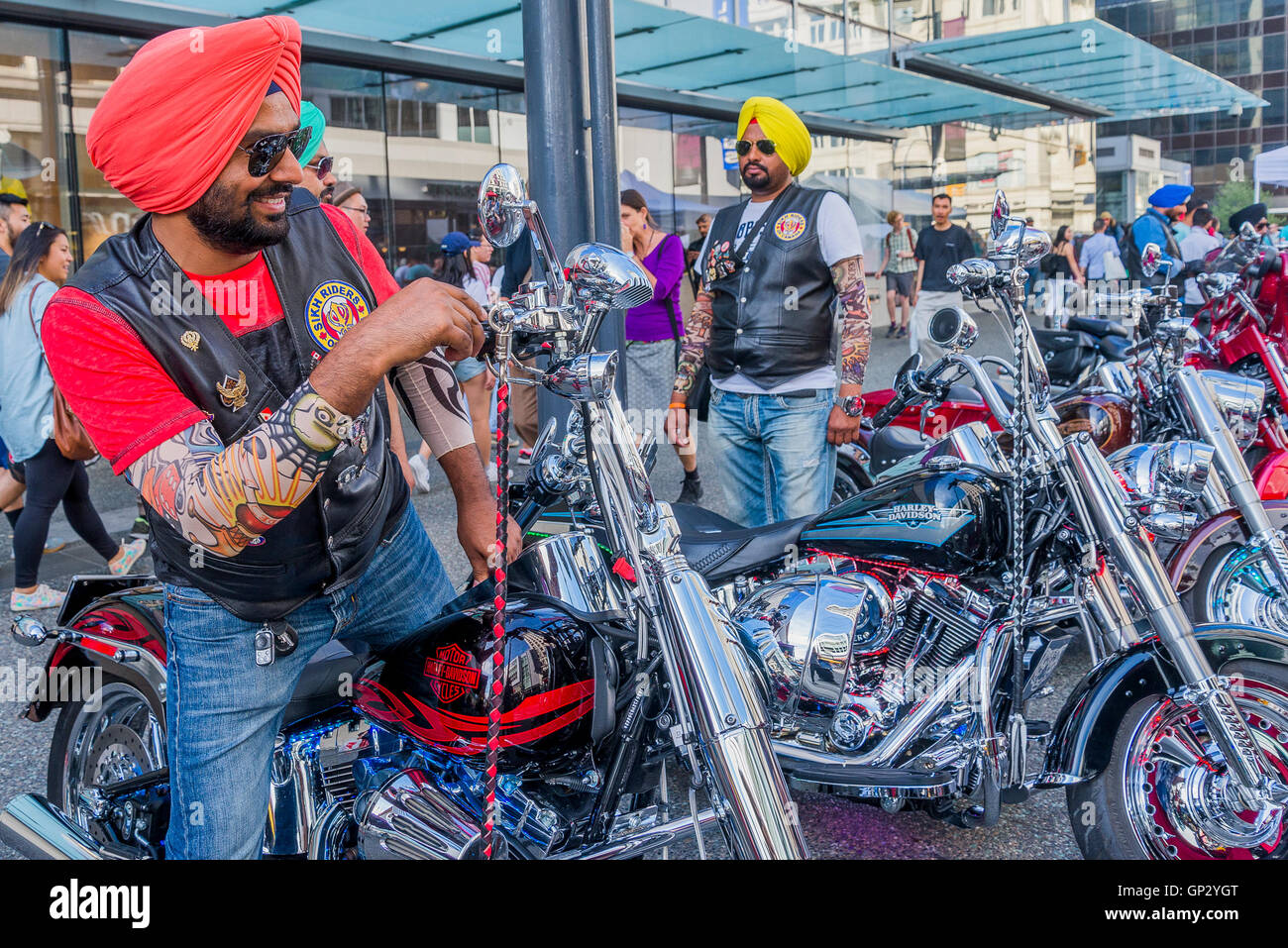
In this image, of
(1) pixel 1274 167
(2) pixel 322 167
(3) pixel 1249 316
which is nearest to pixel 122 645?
(2) pixel 322 167

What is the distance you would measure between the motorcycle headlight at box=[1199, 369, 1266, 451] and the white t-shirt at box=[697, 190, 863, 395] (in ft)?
4.66

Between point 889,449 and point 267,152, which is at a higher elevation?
point 267,152

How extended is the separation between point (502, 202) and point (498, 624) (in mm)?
656

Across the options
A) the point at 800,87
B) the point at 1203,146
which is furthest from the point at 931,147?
the point at 1203,146

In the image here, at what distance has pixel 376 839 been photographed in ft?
6.36

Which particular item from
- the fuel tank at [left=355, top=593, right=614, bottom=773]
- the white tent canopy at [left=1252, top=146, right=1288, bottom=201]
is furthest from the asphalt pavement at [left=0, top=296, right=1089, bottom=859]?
the white tent canopy at [left=1252, top=146, right=1288, bottom=201]

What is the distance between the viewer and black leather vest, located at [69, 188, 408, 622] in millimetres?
1636

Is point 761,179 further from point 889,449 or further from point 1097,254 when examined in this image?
point 1097,254

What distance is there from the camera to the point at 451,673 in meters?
1.95

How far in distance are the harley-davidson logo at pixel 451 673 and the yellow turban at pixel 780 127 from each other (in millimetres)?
2427

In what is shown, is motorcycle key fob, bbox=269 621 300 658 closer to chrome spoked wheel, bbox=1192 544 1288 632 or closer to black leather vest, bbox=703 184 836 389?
black leather vest, bbox=703 184 836 389

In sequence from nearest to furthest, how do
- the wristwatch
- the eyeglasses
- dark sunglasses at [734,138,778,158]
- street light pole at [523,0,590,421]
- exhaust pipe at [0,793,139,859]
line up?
exhaust pipe at [0,793,139,859]
the wristwatch
dark sunglasses at [734,138,778,158]
the eyeglasses
street light pole at [523,0,590,421]

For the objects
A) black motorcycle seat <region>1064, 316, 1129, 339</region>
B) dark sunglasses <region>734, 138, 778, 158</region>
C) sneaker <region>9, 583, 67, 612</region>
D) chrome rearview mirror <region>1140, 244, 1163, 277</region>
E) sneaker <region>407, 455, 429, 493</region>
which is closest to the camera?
dark sunglasses <region>734, 138, 778, 158</region>
